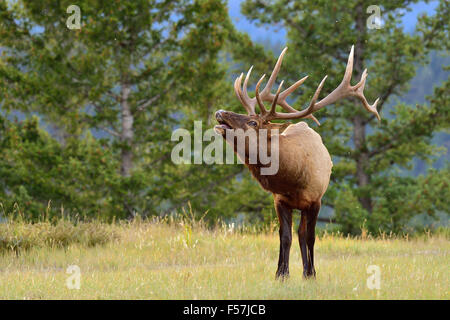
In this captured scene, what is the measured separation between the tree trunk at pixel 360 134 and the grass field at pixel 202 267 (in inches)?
184

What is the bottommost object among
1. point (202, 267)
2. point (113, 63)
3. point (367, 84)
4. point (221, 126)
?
point (202, 267)

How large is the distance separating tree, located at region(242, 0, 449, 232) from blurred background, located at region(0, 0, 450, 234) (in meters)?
0.04

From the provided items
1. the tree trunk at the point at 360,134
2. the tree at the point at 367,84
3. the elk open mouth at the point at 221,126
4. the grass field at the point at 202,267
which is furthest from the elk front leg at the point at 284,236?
the tree trunk at the point at 360,134

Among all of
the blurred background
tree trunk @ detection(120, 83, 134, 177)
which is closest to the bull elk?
the blurred background

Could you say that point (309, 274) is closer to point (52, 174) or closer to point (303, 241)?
point (303, 241)

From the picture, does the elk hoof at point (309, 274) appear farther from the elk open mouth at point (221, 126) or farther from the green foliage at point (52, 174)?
the green foliage at point (52, 174)

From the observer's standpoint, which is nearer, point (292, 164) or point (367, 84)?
point (292, 164)

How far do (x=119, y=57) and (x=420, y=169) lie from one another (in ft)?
353

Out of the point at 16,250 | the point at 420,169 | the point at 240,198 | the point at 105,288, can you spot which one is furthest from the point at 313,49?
the point at 420,169

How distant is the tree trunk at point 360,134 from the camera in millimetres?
15750

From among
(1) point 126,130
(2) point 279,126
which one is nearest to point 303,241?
(2) point 279,126

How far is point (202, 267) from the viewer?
294 inches

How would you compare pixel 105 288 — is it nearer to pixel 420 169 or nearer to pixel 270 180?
pixel 270 180

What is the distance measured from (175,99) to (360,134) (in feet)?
18.2
